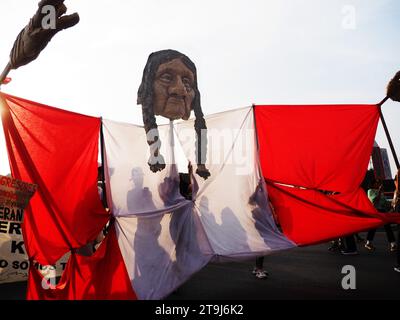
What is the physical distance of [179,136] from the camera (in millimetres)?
4652

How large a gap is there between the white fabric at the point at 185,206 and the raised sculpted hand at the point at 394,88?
191cm

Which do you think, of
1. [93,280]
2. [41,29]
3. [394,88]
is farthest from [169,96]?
[394,88]

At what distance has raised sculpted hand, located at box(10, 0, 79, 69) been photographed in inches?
89.0

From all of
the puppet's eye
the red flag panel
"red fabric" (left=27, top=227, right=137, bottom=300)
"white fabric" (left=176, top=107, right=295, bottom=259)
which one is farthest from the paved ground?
the puppet's eye

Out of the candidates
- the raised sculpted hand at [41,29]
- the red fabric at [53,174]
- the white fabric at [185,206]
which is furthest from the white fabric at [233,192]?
the raised sculpted hand at [41,29]

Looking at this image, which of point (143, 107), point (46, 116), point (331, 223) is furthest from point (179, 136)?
point (331, 223)

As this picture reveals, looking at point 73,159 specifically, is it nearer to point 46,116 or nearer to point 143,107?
point 46,116

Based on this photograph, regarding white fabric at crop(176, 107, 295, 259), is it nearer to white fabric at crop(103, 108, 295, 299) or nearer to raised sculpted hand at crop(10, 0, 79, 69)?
white fabric at crop(103, 108, 295, 299)

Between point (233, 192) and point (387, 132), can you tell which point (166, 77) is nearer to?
point (233, 192)

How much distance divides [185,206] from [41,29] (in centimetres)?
268

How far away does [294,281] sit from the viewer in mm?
5457

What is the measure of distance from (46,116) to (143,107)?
121 cm

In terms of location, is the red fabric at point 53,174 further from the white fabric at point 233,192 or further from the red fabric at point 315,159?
the red fabric at point 315,159
